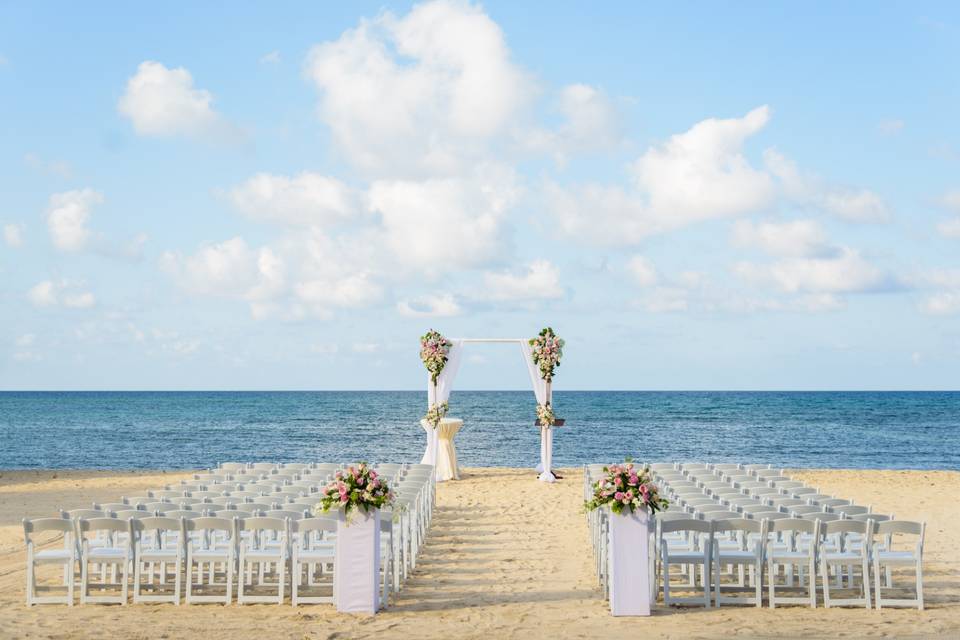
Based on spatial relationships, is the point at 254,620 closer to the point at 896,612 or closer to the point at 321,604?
the point at 321,604

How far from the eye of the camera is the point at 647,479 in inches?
323

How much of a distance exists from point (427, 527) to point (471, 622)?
5095mm

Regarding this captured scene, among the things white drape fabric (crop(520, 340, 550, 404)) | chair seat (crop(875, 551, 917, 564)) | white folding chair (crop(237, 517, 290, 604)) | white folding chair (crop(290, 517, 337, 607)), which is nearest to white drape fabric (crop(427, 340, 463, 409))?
white drape fabric (crop(520, 340, 550, 404))

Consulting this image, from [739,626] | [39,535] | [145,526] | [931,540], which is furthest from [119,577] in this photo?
[931,540]

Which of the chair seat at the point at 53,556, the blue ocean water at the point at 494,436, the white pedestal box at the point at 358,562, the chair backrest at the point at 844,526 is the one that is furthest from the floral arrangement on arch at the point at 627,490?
the blue ocean water at the point at 494,436

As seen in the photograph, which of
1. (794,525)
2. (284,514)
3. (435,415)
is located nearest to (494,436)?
(435,415)

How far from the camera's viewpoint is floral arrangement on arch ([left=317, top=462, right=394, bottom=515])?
8.16 meters

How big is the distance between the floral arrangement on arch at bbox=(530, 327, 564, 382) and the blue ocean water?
1310 centimetres

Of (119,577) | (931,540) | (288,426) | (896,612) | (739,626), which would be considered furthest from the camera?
(288,426)

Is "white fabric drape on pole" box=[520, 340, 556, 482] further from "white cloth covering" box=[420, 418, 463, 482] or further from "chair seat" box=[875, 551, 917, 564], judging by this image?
"chair seat" box=[875, 551, 917, 564]

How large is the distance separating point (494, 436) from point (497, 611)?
37122 millimetres

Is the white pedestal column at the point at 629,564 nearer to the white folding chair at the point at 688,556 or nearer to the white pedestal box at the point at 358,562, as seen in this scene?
the white folding chair at the point at 688,556

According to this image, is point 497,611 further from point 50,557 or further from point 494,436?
point 494,436

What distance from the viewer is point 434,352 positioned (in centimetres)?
1859
